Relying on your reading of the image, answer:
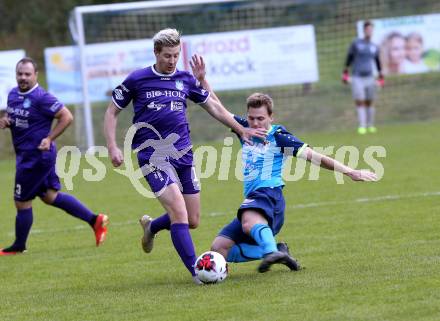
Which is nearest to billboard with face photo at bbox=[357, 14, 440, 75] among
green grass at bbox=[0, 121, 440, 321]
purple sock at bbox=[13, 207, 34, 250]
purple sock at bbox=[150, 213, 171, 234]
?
green grass at bbox=[0, 121, 440, 321]

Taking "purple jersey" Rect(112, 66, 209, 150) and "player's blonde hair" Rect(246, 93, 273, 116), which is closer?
"player's blonde hair" Rect(246, 93, 273, 116)

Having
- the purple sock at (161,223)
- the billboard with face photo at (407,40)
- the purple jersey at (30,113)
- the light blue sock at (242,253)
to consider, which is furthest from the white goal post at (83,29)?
the light blue sock at (242,253)

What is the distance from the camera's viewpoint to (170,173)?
7020mm

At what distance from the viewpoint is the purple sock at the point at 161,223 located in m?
7.62

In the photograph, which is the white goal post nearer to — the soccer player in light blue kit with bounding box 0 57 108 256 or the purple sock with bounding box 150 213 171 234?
the soccer player in light blue kit with bounding box 0 57 108 256

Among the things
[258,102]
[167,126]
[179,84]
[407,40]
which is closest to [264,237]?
[258,102]

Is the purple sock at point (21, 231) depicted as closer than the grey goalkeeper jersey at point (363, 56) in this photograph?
Yes

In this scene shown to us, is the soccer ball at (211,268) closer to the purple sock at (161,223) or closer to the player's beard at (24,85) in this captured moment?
the purple sock at (161,223)

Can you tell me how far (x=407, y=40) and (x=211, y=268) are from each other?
14888 mm

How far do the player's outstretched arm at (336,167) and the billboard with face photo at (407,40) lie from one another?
46.5 ft

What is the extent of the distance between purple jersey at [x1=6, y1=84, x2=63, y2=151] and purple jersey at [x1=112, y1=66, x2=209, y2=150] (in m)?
2.24

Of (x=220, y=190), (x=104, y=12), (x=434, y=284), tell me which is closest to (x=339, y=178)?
(x=220, y=190)

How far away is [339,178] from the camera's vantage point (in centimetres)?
1303

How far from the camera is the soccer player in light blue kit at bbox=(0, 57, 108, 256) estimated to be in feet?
30.0
